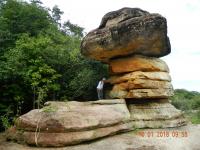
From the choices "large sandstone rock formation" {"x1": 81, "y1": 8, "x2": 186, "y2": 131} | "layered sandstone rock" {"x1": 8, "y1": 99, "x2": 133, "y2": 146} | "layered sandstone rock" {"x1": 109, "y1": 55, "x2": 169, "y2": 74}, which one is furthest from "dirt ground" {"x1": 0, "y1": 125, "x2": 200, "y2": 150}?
"layered sandstone rock" {"x1": 109, "y1": 55, "x2": 169, "y2": 74}

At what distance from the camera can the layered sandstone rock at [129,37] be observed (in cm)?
1487

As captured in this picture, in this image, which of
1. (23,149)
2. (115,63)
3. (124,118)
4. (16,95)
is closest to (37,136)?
(23,149)

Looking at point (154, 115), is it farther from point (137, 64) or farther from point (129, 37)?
point (129, 37)

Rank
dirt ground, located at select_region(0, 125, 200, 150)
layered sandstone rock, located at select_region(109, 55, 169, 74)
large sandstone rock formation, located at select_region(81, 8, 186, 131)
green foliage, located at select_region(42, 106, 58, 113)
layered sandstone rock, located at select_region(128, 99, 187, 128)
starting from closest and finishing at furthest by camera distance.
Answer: dirt ground, located at select_region(0, 125, 200, 150), green foliage, located at select_region(42, 106, 58, 113), layered sandstone rock, located at select_region(128, 99, 187, 128), large sandstone rock formation, located at select_region(81, 8, 186, 131), layered sandstone rock, located at select_region(109, 55, 169, 74)

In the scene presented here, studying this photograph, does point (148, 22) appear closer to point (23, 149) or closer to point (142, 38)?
point (142, 38)

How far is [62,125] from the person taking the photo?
38.3ft

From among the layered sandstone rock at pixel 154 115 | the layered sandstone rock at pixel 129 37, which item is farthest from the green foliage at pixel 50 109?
the layered sandstone rock at pixel 129 37

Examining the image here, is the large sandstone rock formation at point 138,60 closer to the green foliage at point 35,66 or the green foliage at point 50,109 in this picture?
the green foliage at point 35,66

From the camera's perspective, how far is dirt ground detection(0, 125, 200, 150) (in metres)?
11.8

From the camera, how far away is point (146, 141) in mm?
12719

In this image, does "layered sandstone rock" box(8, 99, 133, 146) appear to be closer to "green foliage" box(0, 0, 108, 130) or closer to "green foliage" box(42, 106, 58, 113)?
"green foliage" box(42, 106, 58, 113)

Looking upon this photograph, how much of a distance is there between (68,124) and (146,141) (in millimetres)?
3300

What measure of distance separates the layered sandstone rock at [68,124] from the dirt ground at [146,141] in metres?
0.29

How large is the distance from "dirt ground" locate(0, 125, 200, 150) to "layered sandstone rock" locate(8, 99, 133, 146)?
0.95 feet
